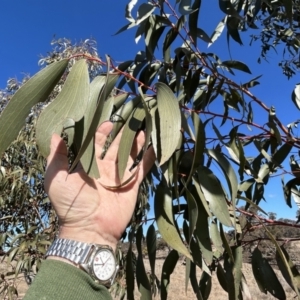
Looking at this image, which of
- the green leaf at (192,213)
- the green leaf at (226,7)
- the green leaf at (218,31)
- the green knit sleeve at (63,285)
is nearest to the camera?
the green knit sleeve at (63,285)

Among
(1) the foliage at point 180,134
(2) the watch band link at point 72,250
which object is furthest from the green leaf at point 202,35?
(2) the watch band link at point 72,250

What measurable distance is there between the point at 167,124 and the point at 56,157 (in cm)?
22

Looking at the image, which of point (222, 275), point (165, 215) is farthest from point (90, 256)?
point (222, 275)

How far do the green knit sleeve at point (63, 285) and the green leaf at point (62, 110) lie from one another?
212 millimetres

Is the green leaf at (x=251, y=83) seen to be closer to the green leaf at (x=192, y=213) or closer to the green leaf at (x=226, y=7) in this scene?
the green leaf at (x=226, y=7)

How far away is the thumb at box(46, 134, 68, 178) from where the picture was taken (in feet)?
2.73

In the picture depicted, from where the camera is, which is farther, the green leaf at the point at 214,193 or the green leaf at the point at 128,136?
the green leaf at the point at 214,193

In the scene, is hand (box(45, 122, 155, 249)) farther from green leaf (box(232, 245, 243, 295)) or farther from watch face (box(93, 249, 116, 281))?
green leaf (box(232, 245, 243, 295))

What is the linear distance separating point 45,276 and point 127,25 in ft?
2.42

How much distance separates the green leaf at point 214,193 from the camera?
101 cm

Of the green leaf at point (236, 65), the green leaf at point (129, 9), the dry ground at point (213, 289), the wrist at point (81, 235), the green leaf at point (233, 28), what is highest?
the dry ground at point (213, 289)

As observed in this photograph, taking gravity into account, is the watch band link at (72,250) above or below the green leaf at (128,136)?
below

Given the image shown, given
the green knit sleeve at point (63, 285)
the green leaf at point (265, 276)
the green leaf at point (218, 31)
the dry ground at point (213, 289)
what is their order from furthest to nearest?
the dry ground at point (213, 289)
the green leaf at point (218, 31)
the green leaf at point (265, 276)
the green knit sleeve at point (63, 285)

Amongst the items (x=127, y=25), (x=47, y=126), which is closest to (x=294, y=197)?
(x=127, y=25)
